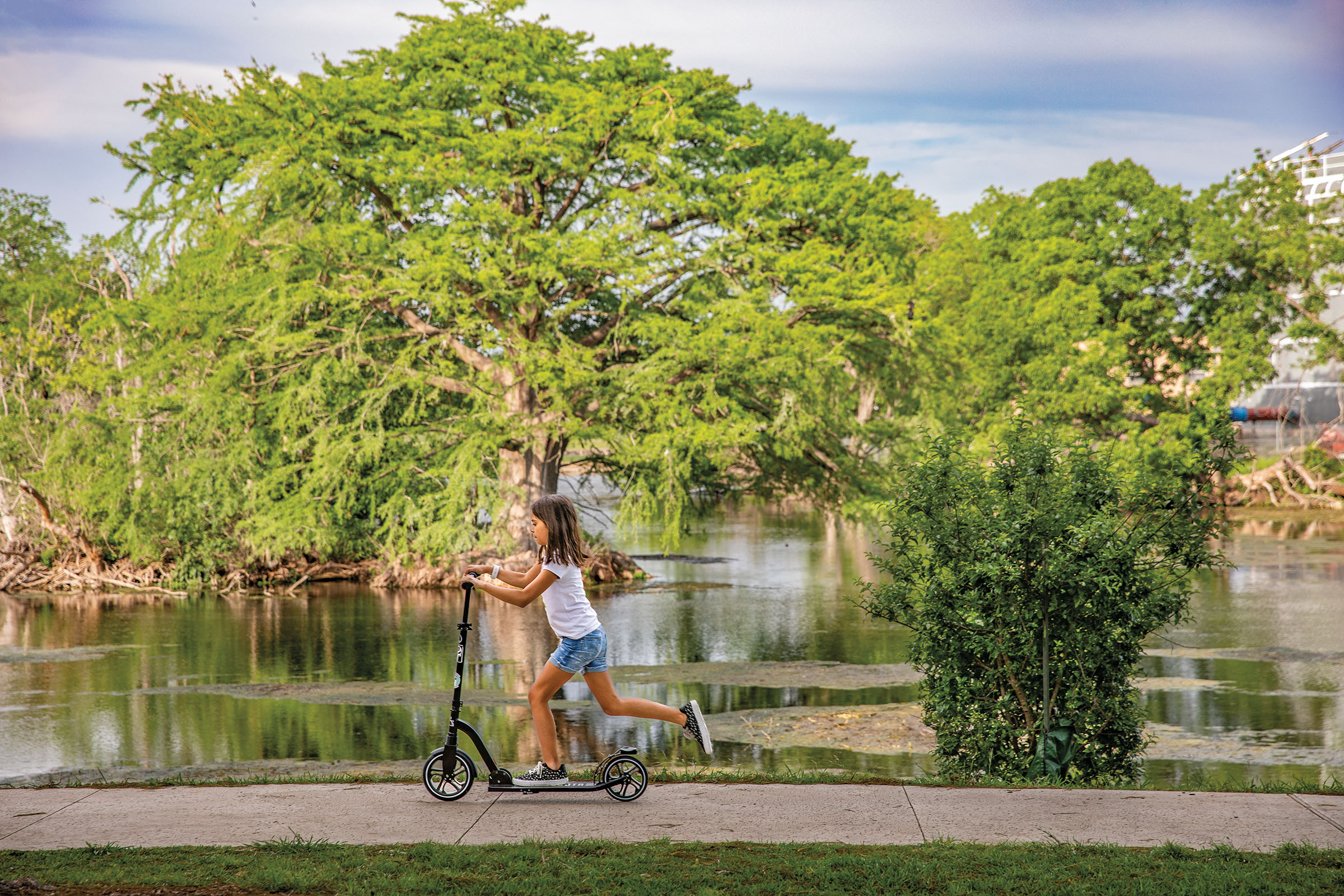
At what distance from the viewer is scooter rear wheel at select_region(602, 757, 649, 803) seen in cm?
727

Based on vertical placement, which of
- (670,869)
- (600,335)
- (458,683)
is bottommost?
(670,869)

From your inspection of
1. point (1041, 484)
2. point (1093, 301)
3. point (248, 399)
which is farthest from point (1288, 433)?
point (1041, 484)

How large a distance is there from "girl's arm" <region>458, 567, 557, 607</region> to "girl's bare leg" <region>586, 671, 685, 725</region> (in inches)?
22.8

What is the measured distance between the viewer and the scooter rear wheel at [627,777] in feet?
23.8

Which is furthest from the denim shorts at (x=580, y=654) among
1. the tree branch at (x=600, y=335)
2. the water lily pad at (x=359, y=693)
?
the tree branch at (x=600, y=335)

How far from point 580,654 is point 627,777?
76 cm

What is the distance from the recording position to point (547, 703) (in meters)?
7.34

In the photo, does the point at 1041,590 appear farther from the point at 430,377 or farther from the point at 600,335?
the point at 600,335

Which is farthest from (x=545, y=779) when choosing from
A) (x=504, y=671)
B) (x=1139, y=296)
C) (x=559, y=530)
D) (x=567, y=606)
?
→ (x=1139, y=296)

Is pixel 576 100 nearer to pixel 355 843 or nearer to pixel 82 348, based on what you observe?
pixel 82 348

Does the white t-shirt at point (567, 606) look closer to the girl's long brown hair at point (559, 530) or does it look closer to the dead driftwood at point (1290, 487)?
the girl's long brown hair at point (559, 530)

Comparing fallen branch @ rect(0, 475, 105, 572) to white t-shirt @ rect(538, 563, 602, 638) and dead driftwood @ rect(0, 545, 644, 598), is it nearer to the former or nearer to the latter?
dead driftwood @ rect(0, 545, 644, 598)

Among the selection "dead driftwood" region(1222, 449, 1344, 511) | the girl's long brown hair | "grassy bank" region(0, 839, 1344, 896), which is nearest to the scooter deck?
"grassy bank" region(0, 839, 1344, 896)

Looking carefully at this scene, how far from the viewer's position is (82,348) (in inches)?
1303
